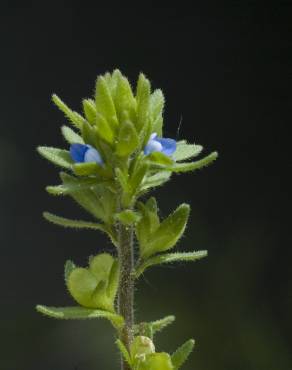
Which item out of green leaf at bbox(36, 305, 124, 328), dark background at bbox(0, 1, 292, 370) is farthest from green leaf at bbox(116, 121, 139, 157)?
dark background at bbox(0, 1, 292, 370)

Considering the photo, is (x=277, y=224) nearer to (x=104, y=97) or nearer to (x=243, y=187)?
(x=243, y=187)

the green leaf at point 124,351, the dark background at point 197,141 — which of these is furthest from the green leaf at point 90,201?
the dark background at point 197,141

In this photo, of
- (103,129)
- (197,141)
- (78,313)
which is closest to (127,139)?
(103,129)

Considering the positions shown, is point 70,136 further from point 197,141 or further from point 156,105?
point 197,141

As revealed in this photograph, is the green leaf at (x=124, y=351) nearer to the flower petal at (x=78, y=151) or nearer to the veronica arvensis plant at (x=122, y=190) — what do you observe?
the veronica arvensis plant at (x=122, y=190)

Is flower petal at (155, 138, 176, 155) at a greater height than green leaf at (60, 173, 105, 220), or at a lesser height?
greater

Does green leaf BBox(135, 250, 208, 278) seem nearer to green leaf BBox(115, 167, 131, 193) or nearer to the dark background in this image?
green leaf BBox(115, 167, 131, 193)
